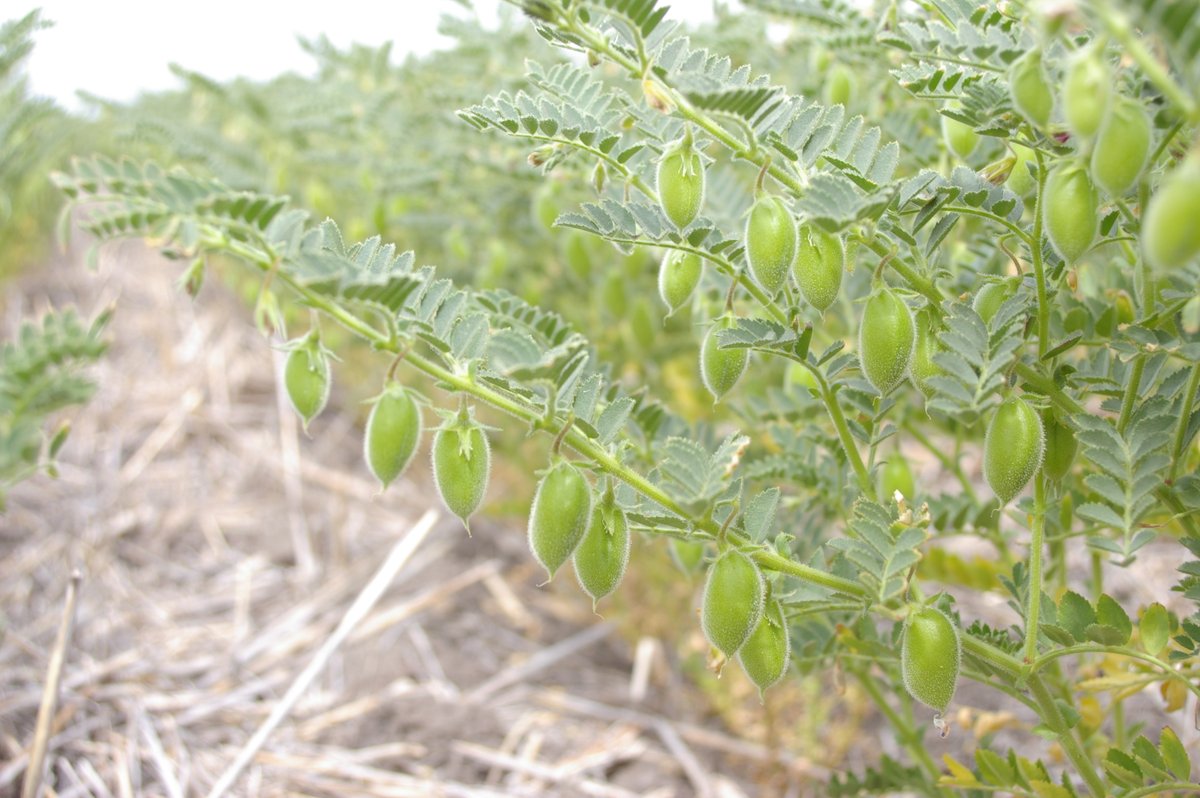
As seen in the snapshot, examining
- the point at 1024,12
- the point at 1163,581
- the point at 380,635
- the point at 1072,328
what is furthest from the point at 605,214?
the point at 1163,581

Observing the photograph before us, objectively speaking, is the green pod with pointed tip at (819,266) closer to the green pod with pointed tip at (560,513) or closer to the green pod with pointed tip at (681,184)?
the green pod with pointed tip at (681,184)

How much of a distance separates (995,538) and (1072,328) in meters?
0.29

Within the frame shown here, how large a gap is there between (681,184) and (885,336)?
23 cm

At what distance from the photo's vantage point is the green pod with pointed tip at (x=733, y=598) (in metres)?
0.87

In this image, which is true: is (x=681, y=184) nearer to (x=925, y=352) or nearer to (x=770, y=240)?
(x=770, y=240)

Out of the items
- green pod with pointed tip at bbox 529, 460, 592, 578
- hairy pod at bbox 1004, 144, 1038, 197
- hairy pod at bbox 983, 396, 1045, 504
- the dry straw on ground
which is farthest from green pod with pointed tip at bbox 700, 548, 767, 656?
the dry straw on ground

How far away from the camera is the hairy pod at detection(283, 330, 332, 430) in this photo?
866 mm

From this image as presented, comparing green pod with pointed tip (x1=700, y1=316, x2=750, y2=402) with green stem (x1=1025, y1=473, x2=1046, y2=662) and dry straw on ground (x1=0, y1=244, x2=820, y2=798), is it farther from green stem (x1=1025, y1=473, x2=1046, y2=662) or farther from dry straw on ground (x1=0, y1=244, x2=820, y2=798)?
dry straw on ground (x1=0, y1=244, x2=820, y2=798)

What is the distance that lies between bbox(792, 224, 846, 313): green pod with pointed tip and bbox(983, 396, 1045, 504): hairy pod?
0.59 feet

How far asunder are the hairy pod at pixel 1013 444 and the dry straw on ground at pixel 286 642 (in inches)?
36.9

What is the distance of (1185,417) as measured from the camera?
88 cm

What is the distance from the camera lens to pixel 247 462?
3.00m

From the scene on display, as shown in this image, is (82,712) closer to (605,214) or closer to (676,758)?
(676,758)

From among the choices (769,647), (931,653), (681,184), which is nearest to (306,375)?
(681,184)
